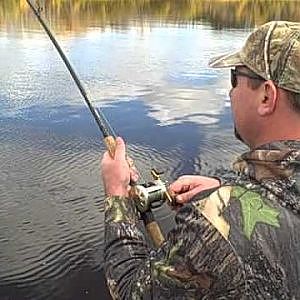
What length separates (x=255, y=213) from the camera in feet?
Result: 4.48

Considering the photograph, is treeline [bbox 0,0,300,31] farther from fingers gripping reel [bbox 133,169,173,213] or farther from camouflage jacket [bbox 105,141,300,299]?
camouflage jacket [bbox 105,141,300,299]

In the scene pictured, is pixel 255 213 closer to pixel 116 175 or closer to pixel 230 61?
pixel 230 61

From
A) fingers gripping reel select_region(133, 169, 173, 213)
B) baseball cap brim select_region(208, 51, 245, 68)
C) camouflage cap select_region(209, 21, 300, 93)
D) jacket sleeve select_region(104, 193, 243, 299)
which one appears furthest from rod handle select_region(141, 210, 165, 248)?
camouflage cap select_region(209, 21, 300, 93)

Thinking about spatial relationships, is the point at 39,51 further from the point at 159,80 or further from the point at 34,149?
the point at 34,149

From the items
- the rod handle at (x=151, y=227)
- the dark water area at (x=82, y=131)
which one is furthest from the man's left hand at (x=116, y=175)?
the dark water area at (x=82, y=131)

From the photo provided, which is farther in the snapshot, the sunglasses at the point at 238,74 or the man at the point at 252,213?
the sunglasses at the point at 238,74

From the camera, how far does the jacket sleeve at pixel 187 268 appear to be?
135cm

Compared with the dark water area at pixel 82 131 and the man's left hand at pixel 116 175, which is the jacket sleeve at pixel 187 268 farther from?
the dark water area at pixel 82 131

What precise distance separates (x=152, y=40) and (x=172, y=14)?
335 inches

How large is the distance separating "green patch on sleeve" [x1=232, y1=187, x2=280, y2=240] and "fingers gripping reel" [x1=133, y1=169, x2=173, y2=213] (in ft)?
2.12

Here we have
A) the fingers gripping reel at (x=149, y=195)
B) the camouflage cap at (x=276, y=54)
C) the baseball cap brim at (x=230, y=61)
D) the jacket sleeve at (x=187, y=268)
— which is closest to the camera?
the jacket sleeve at (x=187, y=268)

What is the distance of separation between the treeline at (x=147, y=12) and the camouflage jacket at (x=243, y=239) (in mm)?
16594

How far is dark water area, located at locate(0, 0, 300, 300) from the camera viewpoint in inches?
178

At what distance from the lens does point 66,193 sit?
18.3ft
